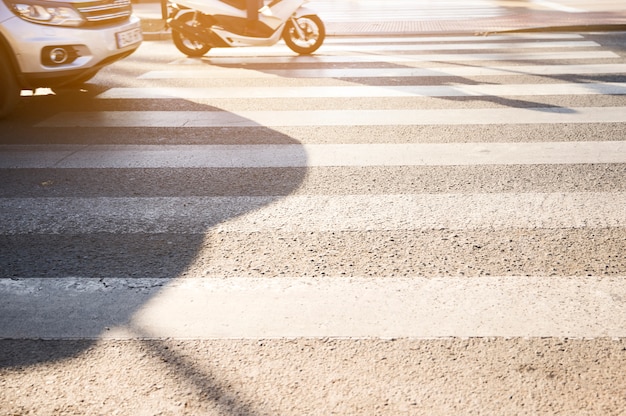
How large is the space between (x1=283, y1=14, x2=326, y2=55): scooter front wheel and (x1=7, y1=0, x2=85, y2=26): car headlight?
4.47 metres

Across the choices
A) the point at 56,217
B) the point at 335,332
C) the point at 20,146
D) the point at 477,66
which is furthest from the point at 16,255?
the point at 477,66

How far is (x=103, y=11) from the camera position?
25.6ft

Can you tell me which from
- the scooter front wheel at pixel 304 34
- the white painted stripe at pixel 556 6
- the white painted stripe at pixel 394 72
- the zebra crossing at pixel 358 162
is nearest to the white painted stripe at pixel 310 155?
the zebra crossing at pixel 358 162

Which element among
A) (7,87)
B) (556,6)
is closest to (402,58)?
(7,87)

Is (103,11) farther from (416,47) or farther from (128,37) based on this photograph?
(416,47)

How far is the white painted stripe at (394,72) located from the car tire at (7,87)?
2.48 metres

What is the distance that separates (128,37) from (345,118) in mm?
2883

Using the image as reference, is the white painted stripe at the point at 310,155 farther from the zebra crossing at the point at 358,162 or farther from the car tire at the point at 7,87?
the car tire at the point at 7,87

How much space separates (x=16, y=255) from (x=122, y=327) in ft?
3.91

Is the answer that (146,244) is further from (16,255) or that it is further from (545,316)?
(545,316)

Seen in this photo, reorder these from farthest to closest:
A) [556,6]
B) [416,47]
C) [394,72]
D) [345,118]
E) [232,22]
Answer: [556,6], [416,47], [232,22], [394,72], [345,118]

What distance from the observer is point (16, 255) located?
13.2ft

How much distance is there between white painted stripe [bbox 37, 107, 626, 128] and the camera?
6.79 metres

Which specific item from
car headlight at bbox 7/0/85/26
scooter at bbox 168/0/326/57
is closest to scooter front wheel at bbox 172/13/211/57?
scooter at bbox 168/0/326/57
